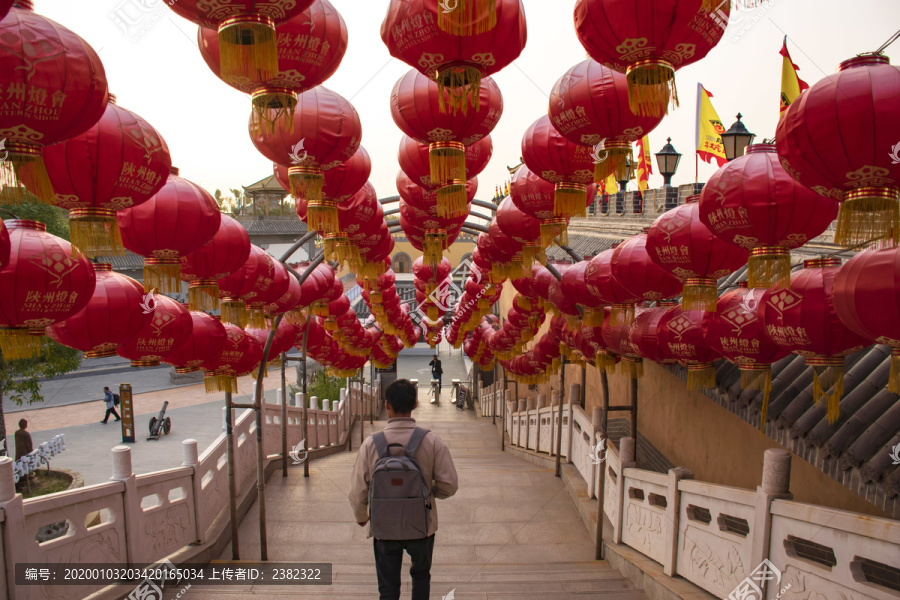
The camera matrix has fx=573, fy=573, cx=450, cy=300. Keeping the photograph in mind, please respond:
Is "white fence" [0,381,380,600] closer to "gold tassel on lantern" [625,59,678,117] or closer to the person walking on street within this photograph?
the person walking on street

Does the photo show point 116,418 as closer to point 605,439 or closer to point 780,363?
point 605,439

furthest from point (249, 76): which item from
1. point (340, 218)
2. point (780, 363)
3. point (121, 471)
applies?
point (780, 363)

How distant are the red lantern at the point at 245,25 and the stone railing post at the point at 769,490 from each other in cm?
366

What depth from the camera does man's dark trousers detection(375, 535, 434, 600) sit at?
323 cm

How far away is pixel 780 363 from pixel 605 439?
210 centimetres

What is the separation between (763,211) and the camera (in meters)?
3.15

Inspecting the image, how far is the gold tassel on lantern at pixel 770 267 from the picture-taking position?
331 centimetres

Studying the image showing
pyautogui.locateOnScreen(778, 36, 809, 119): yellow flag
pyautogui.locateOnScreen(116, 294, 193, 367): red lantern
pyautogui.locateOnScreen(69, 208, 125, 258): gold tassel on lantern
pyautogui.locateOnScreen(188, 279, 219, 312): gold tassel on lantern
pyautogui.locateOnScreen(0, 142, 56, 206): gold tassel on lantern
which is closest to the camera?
pyautogui.locateOnScreen(0, 142, 56, 206): gold tassel on lantern

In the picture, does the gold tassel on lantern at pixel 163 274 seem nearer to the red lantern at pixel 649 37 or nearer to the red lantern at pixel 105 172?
the red lantern at pixel 105 172

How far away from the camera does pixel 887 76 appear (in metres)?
2.25

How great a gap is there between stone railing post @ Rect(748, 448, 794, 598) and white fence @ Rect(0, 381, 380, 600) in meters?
4.85

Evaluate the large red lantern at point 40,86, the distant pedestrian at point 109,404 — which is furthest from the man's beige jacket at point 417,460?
the distant pedestrian at point 109,404

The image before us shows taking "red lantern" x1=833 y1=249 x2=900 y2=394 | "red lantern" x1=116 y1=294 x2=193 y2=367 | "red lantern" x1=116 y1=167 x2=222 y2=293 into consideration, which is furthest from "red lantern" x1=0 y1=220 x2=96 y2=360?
"red lantern" x1=833 y1=249 x2=900 y2=394
